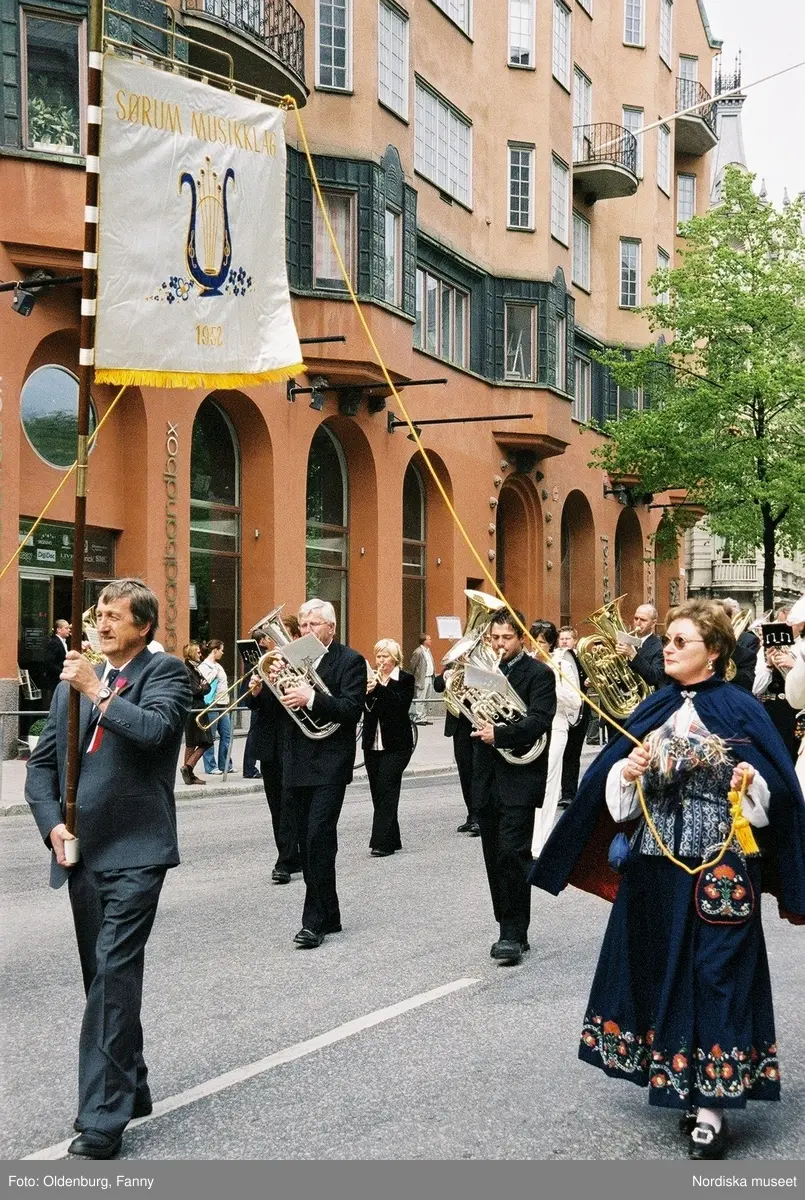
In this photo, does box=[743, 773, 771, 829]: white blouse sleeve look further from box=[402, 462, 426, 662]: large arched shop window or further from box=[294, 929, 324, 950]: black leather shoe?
box=[402, 462, 426, 662]: large arched shop window

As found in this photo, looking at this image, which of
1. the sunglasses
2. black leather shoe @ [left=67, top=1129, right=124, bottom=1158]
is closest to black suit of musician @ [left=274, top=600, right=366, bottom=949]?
the sunglasses

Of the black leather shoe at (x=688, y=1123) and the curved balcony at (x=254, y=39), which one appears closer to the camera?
the black leather shoe at (x=688, y=1123)

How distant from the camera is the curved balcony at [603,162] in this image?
3794 centimetres

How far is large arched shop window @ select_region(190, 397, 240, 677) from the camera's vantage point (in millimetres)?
23891

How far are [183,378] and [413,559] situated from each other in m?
24.1

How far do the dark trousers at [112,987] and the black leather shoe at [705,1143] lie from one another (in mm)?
1862

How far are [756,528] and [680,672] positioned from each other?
30214 millimetres

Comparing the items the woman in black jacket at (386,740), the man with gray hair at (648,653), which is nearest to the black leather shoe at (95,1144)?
the woman in black jacket at (386,740)

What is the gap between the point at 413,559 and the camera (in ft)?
101

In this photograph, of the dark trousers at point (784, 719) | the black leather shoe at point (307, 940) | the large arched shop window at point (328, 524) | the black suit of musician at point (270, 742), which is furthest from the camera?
the large arched shop window at point (328, 524)

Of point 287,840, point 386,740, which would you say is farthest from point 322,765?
point 386,740

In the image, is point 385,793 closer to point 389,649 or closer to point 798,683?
point 389,649

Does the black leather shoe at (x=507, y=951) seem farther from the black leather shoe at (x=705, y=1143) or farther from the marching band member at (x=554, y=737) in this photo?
the marching band member at (x=554, y=737)
